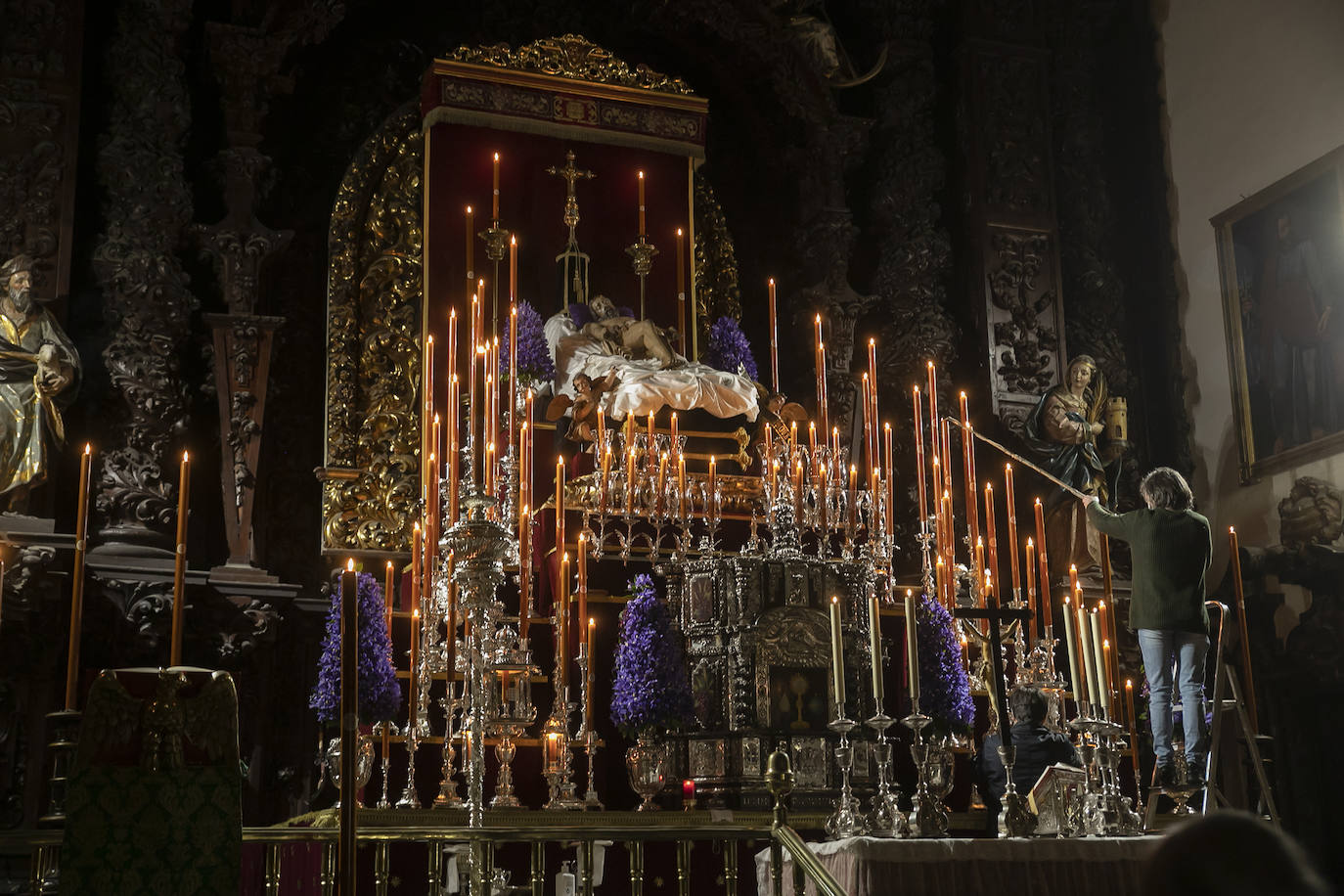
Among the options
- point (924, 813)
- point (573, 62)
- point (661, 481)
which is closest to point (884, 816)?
point (924, 813)

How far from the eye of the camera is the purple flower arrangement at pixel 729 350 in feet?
39.9

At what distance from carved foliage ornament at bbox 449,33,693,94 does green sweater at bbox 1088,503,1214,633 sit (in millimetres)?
6205

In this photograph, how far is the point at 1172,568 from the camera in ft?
28.6

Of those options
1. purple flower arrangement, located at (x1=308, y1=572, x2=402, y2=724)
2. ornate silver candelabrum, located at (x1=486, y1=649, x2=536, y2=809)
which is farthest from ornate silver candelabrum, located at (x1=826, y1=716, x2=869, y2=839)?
purple flower arrangement, located at (x1=308, y1=572, x2=402, y2=724)

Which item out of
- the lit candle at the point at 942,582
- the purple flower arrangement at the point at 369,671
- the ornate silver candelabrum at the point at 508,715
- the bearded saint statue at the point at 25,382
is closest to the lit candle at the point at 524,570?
the ornate silver candelabrum at the point at 508,715

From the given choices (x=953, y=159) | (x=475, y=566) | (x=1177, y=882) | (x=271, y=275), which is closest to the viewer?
(x=1177, y=882)

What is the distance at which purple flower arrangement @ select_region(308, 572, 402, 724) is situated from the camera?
846 cm

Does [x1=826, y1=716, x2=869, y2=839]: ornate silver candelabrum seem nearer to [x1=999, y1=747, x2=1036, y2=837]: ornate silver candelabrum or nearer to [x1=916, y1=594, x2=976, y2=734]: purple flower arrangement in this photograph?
[x1=999, y1=747, x2=1036, y2=837]: ornate silver candelabrum

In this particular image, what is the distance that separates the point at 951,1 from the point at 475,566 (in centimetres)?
833

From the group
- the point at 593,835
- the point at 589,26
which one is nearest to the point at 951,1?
the point at 589,26

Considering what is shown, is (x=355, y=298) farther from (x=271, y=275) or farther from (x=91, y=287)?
(x=91, y=287)

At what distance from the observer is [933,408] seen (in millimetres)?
11273

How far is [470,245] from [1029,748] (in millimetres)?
6292

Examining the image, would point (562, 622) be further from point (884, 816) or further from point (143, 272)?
point (143, 272)
